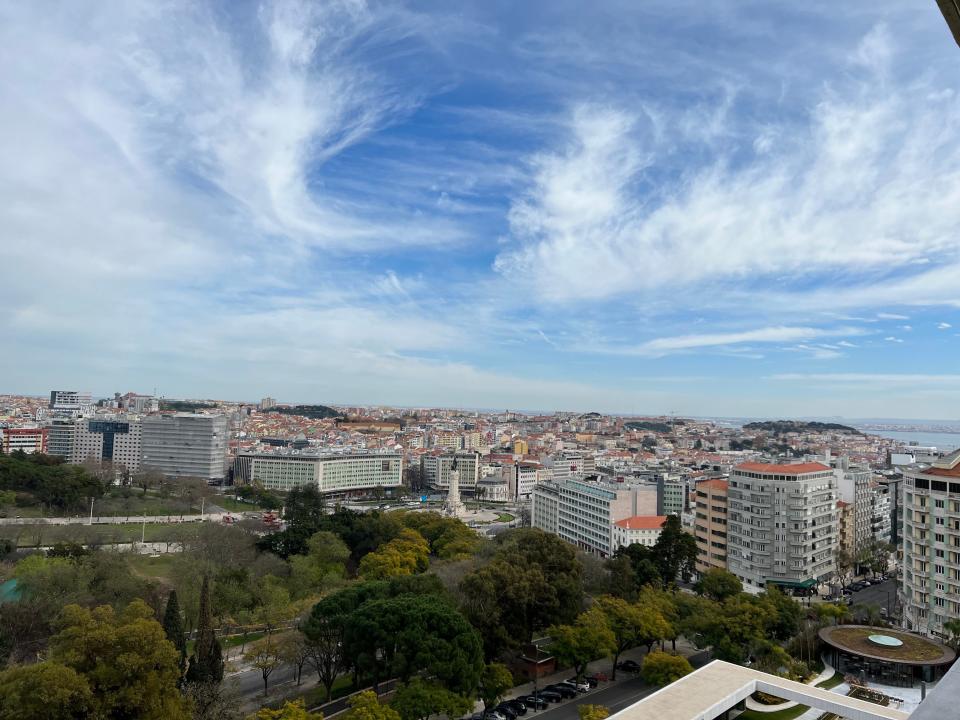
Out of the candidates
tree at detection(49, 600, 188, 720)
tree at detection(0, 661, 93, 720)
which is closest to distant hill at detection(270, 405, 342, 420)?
tree at detection(49, 600, 188, 720)

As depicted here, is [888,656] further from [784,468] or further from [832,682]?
[784,468]

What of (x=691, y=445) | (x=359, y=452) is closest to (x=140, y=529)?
(x=359, y=452)

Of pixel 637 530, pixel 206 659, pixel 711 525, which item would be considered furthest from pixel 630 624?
pixel 637 530

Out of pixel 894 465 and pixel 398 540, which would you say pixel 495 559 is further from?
pixel 894 465

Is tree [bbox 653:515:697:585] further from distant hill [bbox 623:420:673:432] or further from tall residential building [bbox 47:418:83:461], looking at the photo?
distant hill [bbox 623:420:673:432]

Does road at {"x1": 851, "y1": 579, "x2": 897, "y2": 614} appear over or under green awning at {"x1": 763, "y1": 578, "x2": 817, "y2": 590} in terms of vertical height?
under

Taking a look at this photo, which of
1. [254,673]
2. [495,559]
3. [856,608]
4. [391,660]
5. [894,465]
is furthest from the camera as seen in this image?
[894,465]
